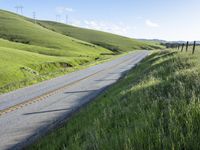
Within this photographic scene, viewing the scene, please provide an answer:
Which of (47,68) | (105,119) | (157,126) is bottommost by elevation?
(47,68)

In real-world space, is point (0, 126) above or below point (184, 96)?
below

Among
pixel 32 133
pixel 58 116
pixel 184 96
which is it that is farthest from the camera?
pixel 58 116

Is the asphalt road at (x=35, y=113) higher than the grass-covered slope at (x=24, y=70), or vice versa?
the asphalt road at (x=35, y=113)

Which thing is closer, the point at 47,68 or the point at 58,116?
the point at 58,116

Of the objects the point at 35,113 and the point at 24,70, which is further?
the point at 24,70

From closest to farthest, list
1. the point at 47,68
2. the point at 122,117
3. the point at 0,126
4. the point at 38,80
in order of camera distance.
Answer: the point at 122,117 → the point at 0,126 → the point at 38,80 → the point at 47,68

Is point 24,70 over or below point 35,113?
below

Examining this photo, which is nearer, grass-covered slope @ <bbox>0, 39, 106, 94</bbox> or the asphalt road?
the asphalt road

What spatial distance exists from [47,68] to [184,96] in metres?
43.1

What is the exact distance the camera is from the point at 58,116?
45.7 feet

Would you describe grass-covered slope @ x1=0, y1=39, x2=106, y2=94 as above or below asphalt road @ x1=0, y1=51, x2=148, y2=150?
below

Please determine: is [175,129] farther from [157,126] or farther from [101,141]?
[101,141]

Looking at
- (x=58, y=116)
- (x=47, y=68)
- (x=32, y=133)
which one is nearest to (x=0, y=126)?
(x=32, y=133)

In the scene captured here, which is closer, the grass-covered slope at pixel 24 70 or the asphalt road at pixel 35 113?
the asphalt road at pixel 35 113
